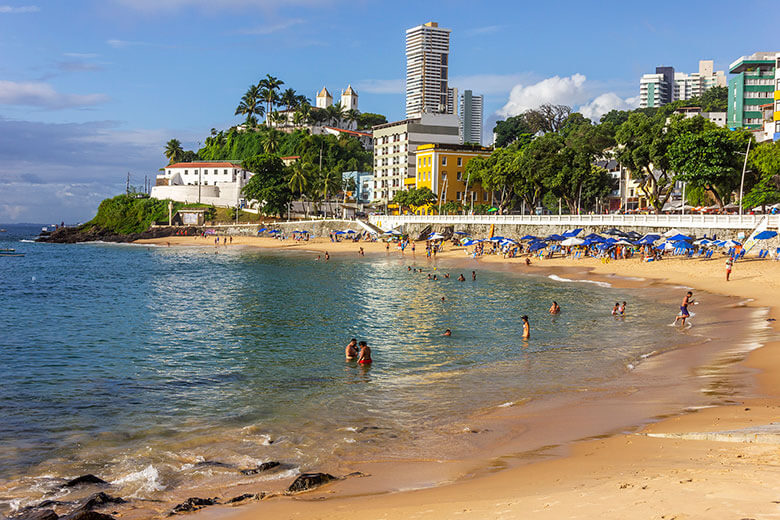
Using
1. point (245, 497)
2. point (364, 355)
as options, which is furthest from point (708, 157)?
point (245, 497)

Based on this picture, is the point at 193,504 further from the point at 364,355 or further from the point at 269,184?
the point at 269,184

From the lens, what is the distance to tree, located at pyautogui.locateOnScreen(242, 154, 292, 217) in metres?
111

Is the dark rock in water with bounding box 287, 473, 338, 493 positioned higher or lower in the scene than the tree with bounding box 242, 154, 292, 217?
lower

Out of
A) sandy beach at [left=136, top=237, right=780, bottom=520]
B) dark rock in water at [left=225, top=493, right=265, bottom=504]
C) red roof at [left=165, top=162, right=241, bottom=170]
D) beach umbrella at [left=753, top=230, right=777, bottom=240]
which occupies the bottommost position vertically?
dark rock in water at [left=225, top=493, right=265, bottom=504]

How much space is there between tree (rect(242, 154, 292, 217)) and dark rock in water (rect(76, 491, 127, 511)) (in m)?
103

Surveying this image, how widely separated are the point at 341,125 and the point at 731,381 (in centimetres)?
15510

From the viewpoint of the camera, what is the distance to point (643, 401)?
612 inches

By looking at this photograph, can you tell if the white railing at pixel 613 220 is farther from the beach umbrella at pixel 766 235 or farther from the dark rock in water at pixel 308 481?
the dark rock in water at pixel 308 481

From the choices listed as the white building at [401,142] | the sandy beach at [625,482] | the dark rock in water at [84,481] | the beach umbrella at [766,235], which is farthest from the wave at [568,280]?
the white building at [401,142]

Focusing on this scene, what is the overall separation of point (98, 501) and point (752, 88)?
385ft

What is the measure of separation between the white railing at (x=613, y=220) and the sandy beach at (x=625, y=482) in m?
36.7

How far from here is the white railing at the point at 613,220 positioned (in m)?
47.5

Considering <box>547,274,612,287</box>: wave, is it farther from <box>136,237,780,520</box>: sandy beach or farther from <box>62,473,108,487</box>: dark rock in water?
<box>62,473,108,487</box>: dark rock in water

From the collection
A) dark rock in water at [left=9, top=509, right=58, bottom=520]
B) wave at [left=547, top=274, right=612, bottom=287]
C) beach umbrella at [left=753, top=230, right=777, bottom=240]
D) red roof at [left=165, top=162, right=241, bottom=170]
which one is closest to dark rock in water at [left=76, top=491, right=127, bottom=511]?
dark rock in water at [left=9, top=509, right=58, bottom=520]
